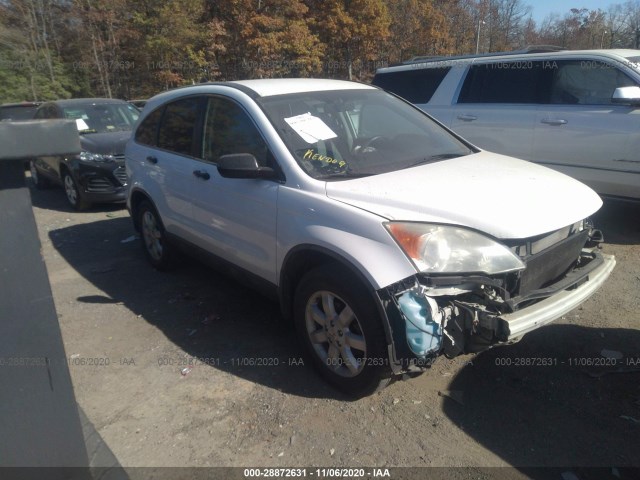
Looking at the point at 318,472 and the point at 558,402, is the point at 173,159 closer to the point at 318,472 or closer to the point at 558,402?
the point at 318,472

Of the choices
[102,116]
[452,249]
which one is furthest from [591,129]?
[102,116]

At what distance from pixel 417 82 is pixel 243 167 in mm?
4683

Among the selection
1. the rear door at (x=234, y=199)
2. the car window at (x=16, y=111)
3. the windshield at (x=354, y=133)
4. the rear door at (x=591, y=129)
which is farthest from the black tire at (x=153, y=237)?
the car window at (x=16, y=111)

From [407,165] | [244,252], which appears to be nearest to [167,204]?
[244,252]

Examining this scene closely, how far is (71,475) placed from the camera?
83.2 inches

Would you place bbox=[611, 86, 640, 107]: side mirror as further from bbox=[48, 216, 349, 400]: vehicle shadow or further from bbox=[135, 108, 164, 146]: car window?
bbox=[135, 108, 164, 146]: car window

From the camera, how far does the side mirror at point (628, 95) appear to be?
5.11 m

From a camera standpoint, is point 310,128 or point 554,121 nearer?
point 310,128

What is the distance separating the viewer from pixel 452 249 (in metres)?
2.66

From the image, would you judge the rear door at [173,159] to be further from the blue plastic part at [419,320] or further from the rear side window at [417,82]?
the rear side window at [417,82]

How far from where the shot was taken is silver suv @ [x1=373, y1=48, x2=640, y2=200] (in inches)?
211

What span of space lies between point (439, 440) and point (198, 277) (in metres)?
3.17

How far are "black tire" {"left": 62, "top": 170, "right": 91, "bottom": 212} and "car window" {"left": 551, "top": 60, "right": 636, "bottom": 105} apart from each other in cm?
684

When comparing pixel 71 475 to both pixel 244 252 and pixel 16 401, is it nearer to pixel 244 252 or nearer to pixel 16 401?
pixel 16 401
